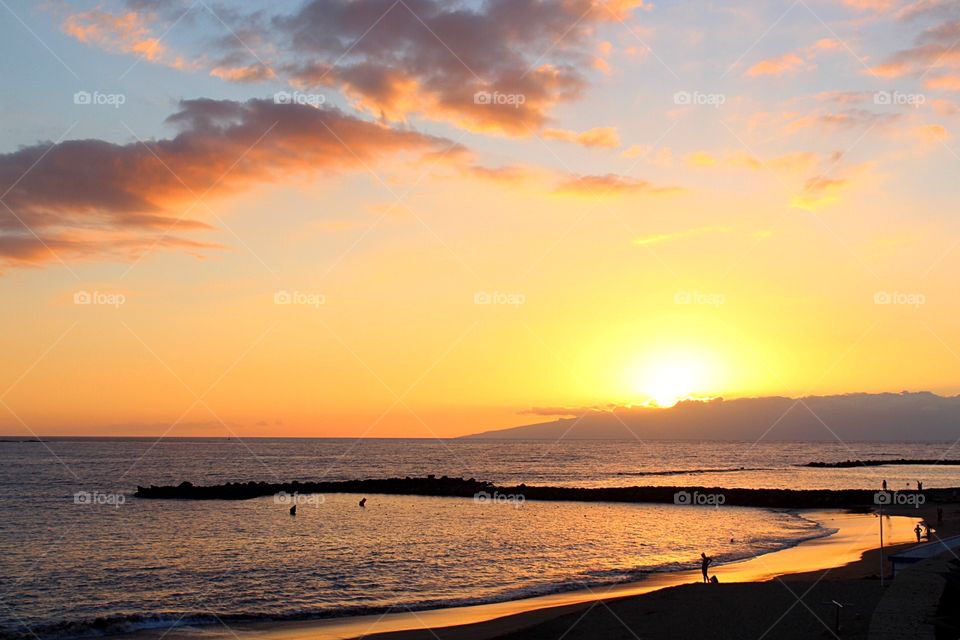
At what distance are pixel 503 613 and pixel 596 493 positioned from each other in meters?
49.4

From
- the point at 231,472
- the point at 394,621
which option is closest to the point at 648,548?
the point at 394,621

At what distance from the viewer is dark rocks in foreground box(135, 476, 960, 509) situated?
61219mm

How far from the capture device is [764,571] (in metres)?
29.1

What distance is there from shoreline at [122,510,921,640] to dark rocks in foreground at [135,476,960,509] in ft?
92.1

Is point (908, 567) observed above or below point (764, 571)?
above

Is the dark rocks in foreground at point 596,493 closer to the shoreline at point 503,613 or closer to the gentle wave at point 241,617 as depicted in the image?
the shoreline at point 503,613

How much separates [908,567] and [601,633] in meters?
7.76

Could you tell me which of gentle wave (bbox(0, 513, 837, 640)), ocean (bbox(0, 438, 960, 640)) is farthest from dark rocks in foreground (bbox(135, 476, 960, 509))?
gentle wave (bbox(0, 513, 837, 640))

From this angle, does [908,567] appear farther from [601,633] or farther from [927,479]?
[927,479]

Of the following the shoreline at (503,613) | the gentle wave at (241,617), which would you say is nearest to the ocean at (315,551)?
the gentle wave at (241,617)

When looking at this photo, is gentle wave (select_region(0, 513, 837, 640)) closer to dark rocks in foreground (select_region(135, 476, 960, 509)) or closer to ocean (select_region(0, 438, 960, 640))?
ocean (select_region(0, 438, 960, 640))

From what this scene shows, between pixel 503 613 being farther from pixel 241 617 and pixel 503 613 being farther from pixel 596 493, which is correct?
pixel 596 493

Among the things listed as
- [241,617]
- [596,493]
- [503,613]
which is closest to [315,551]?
[241,617]

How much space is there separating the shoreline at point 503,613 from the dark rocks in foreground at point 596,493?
2806 centimetres
